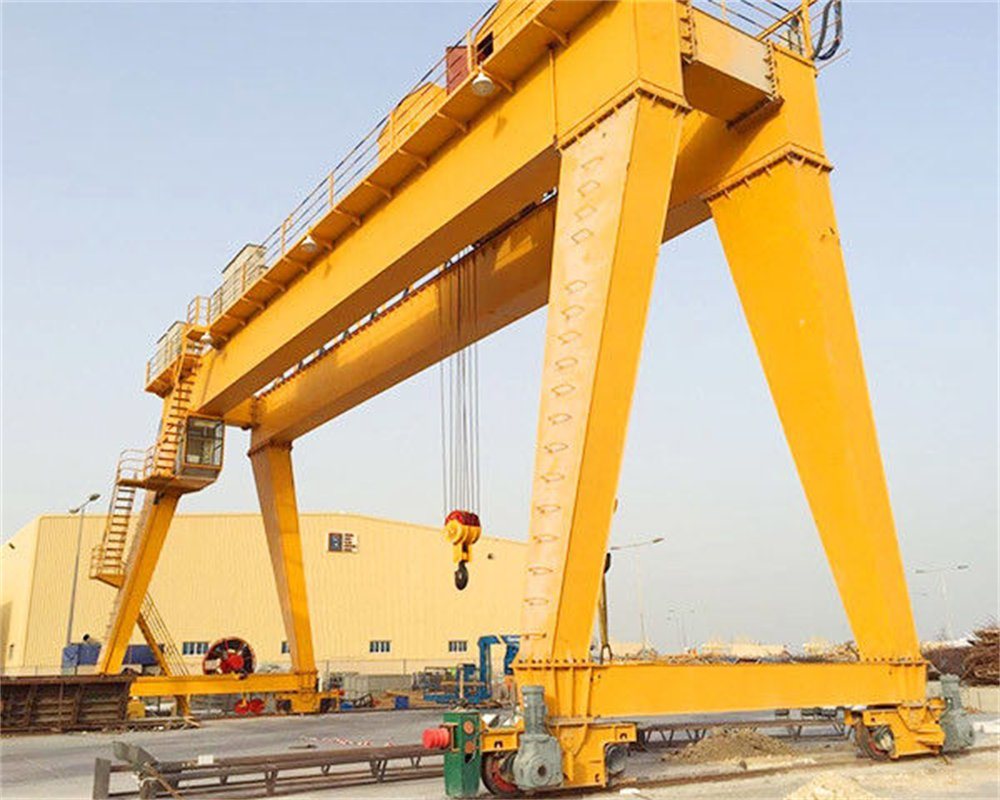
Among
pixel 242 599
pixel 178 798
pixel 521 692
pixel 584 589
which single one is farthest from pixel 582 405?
pixel 242 599

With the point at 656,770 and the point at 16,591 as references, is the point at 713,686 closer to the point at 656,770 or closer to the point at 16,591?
the point at 656,770

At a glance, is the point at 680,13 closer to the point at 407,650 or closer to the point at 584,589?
the point at 584,589

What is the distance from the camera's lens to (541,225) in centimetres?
1372

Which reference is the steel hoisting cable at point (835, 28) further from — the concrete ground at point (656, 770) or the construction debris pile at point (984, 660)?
the construction debris pile at point (984, 660)

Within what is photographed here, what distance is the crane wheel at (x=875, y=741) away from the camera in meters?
9.81

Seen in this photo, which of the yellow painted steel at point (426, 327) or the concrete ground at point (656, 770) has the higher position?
the yellow painted steel at point (426, 327)

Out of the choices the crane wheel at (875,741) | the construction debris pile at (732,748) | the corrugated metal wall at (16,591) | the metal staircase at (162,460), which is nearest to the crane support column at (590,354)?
the construction debris pile at (732,748)

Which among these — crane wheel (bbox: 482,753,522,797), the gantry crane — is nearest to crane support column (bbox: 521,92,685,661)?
the gantry crane

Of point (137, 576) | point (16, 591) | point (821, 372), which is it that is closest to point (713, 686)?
point (821, 372)

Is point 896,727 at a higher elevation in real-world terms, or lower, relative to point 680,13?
lower

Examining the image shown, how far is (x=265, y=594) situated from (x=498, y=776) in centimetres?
3559

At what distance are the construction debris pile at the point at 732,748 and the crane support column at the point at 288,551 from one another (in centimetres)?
1427

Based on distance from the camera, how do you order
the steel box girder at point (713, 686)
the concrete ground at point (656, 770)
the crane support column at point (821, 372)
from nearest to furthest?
1. the concrete ground at point (656, 770)
2. the steel box girder at point (713, 686)
3. the crane support column at point (821, 372)

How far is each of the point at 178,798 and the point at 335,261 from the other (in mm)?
9258
